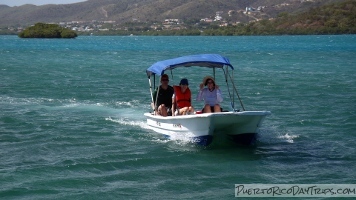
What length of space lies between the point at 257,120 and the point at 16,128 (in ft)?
27.0

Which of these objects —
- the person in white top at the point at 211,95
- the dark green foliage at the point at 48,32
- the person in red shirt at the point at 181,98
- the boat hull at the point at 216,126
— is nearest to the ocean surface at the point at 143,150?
the boat hull at the point at 216,126

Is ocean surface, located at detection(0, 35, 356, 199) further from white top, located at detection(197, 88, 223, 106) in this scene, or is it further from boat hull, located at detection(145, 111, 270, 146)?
white top, located at detection(197, 88, 223, 106)

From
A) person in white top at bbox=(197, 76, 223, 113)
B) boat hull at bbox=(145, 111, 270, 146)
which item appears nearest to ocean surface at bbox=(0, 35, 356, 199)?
boat hull at bbox=(145, 111, 270, 146)

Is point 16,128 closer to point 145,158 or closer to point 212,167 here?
point 145,158

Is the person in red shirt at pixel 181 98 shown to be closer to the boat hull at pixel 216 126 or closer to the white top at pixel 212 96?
the boat hull at pixel 216 126

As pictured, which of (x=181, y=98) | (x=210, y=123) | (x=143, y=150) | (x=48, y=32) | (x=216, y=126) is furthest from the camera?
(x=48, y=32)

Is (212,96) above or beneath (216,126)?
above

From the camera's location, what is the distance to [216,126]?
657 inches

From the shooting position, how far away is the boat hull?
16.2 m

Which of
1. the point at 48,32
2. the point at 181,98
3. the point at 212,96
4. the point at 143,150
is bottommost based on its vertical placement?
the point at 48,32

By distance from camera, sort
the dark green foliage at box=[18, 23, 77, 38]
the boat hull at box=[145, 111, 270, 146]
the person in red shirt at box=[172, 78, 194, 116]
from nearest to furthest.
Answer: the boat hull at box=[145, 111, 270, 146], the person in red shirt at box=[172, 78, 194, 116], the dark green foliage at box=[18, 23, 77, 38]

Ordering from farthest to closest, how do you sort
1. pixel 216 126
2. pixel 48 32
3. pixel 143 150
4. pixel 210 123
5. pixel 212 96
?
pixel 48 32
pixel 212 96
pixel 143 150
pixel 216 126
pixel 210 123

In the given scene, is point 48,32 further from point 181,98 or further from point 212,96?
point 212,96

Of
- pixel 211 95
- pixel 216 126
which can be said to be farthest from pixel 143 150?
pixel 211 95
